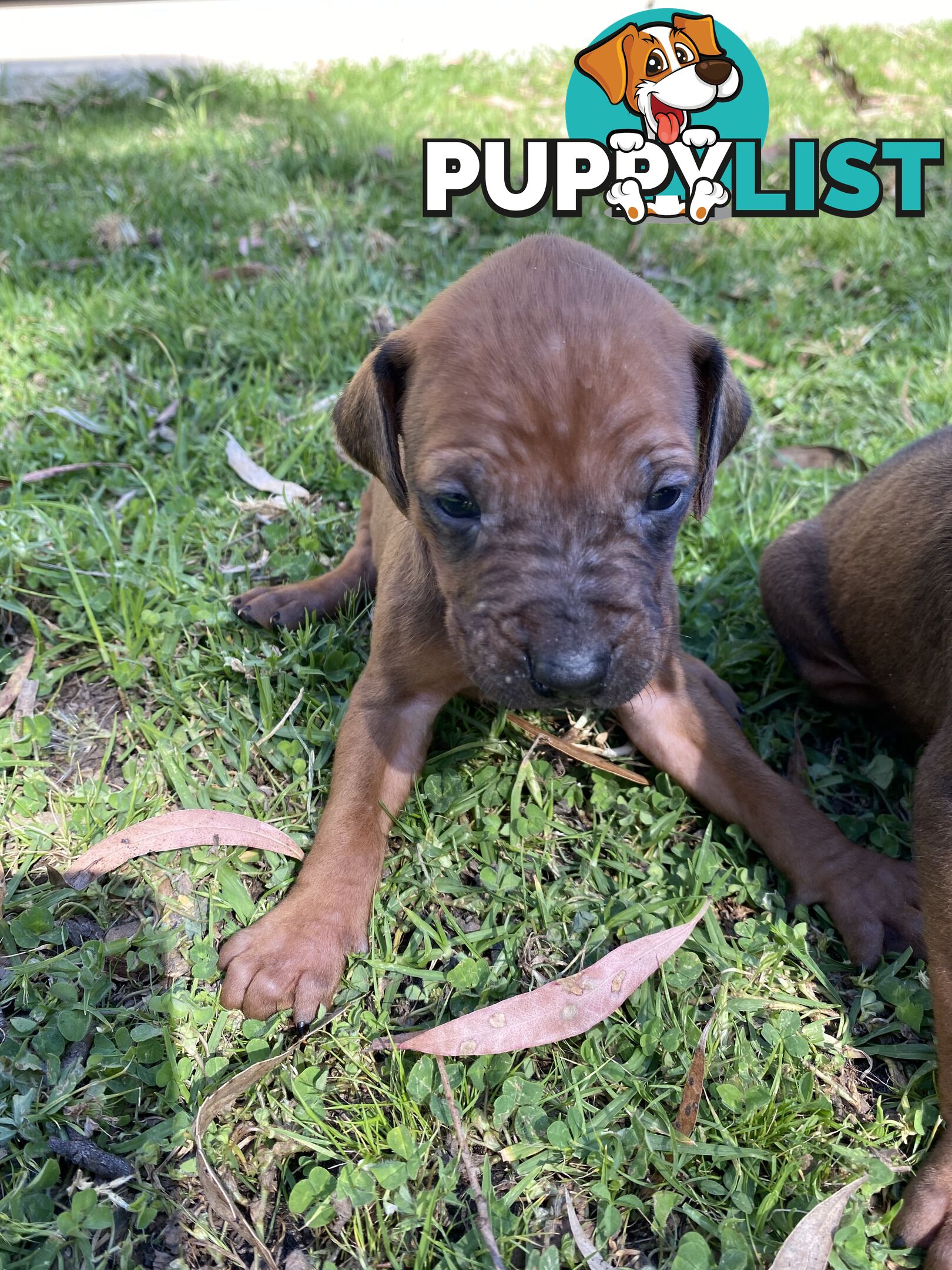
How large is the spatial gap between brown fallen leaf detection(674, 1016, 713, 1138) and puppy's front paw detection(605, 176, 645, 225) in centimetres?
647

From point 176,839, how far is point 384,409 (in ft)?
5.12

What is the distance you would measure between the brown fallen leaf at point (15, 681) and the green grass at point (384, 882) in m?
0.06

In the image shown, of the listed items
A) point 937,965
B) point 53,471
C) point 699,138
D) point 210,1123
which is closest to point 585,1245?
point 210,1123

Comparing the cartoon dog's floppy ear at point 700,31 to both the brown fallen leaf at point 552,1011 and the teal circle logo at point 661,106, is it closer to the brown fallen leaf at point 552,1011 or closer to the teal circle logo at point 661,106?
the teal circle logo at point 661,106

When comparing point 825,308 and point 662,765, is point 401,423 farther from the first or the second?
point 825,308

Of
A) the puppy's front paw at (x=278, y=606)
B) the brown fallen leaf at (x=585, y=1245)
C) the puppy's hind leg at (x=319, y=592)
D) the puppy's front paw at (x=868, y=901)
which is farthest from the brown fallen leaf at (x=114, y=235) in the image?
the brown fallen leaf at (x=585, y=1245)

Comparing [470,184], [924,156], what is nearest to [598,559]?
[470,184]

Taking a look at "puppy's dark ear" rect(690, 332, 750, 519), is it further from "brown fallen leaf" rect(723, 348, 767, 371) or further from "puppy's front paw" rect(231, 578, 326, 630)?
"brown fallen leaf" rect(723, 348, 767, 371)

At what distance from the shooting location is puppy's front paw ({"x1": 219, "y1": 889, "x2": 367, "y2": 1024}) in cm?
272

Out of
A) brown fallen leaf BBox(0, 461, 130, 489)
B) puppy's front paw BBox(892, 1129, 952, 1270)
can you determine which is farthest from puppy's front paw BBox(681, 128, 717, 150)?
puppy's front paw BBox(892, 1129, 952, 1270)

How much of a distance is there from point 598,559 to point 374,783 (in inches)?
45.5

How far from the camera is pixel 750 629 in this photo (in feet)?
14.1

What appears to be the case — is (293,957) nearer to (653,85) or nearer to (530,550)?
(530,550)

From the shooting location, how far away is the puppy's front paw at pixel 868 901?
118 inches
